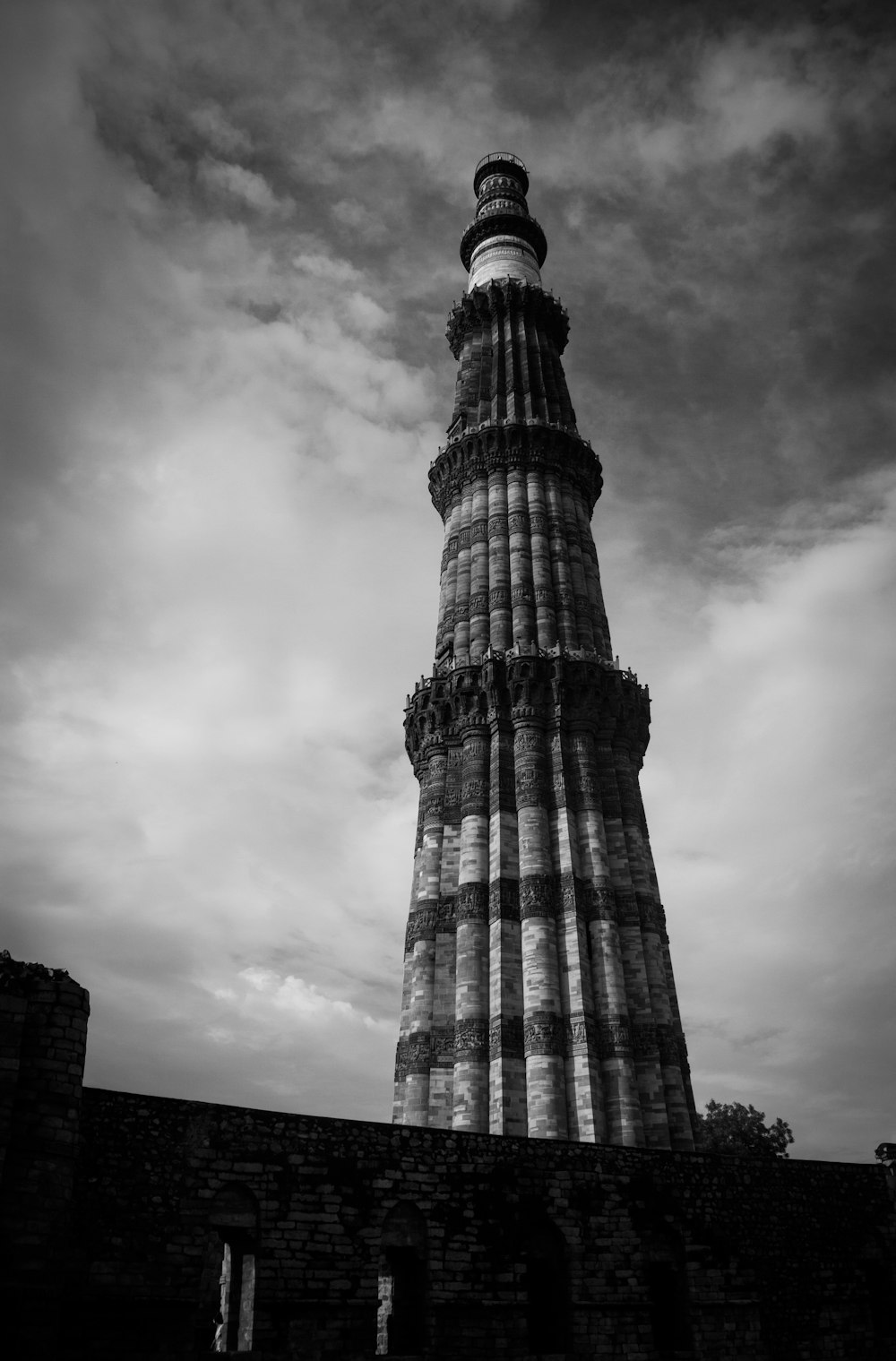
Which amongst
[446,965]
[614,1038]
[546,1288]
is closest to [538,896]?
[446,965]

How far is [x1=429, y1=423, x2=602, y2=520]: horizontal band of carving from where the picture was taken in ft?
139

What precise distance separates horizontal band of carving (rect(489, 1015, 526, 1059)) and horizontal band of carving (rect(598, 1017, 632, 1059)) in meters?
2.22

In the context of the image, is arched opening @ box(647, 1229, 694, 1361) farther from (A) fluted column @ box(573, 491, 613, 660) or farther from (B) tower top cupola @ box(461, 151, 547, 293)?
(B) tower top cupola @ box(461, 151, 547, 293)

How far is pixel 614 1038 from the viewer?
28969mm

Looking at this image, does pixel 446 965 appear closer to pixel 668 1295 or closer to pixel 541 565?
pixel 668 1295

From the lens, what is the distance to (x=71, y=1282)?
14.5 metres

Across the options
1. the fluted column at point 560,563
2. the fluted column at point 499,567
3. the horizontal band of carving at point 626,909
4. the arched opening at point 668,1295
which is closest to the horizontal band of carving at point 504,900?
the horizontal band of carving at point 626,909

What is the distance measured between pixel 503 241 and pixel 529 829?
32.8m

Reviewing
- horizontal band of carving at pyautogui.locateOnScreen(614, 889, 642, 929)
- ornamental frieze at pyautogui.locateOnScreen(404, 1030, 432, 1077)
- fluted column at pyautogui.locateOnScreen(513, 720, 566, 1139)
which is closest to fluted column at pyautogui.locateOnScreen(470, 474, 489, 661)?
fluted column at pyautogui.locateOnScreen(513, 720, 566, 1139)

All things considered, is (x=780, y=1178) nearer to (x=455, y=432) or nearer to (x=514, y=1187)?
(x=514, y=1187)

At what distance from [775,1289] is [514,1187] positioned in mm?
6024

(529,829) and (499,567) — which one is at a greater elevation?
(499,567)

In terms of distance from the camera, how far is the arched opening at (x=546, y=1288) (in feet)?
58.6

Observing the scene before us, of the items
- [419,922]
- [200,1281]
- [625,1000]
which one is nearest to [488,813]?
[419,922]
